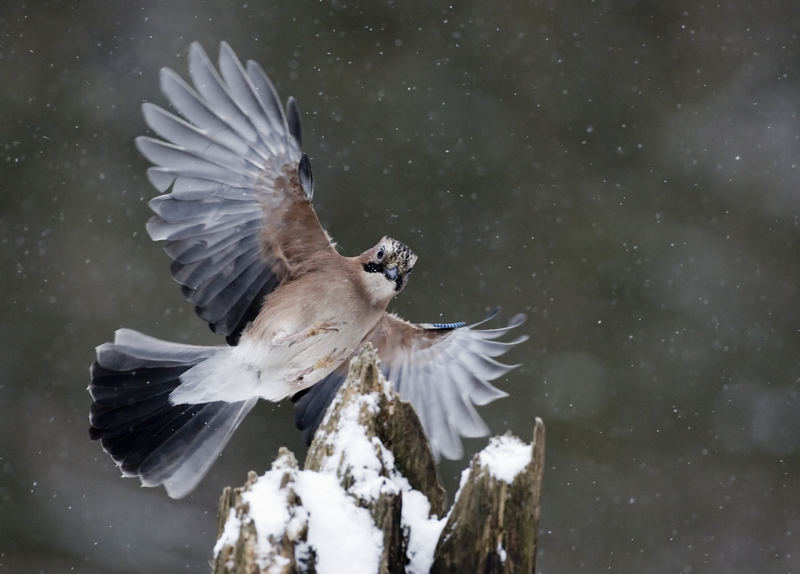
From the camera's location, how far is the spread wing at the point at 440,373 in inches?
142

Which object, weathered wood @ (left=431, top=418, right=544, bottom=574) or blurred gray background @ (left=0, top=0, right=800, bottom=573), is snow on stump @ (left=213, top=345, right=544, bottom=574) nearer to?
weathered wood @ (left=431, top=418, right=544, bottom=574)

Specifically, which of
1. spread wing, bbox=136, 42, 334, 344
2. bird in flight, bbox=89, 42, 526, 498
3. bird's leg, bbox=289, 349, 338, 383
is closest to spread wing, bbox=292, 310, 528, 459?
bird in flight, bbox=89, 42, 526, 498

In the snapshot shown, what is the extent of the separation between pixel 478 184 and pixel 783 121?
1766 millimetres

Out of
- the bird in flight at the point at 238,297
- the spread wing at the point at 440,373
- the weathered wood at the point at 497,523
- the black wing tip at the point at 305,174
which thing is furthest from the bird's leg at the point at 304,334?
the weathered wood at the point at 497,523

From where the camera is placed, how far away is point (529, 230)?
5.44 m

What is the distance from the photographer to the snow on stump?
205 cm

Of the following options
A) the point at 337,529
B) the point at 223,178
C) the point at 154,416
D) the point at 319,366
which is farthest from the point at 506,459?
the point at 154,416

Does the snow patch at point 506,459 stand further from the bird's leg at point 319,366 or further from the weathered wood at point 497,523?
the bird's leg at point 319,366

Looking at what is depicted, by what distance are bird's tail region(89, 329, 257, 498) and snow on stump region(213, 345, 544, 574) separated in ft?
3.57

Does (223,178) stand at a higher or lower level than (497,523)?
higher

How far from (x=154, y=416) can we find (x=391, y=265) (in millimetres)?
970

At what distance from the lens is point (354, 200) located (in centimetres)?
529

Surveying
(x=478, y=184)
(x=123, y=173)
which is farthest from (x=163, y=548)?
(x=478, y=184)

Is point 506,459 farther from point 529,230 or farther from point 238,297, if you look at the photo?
point 529,230
